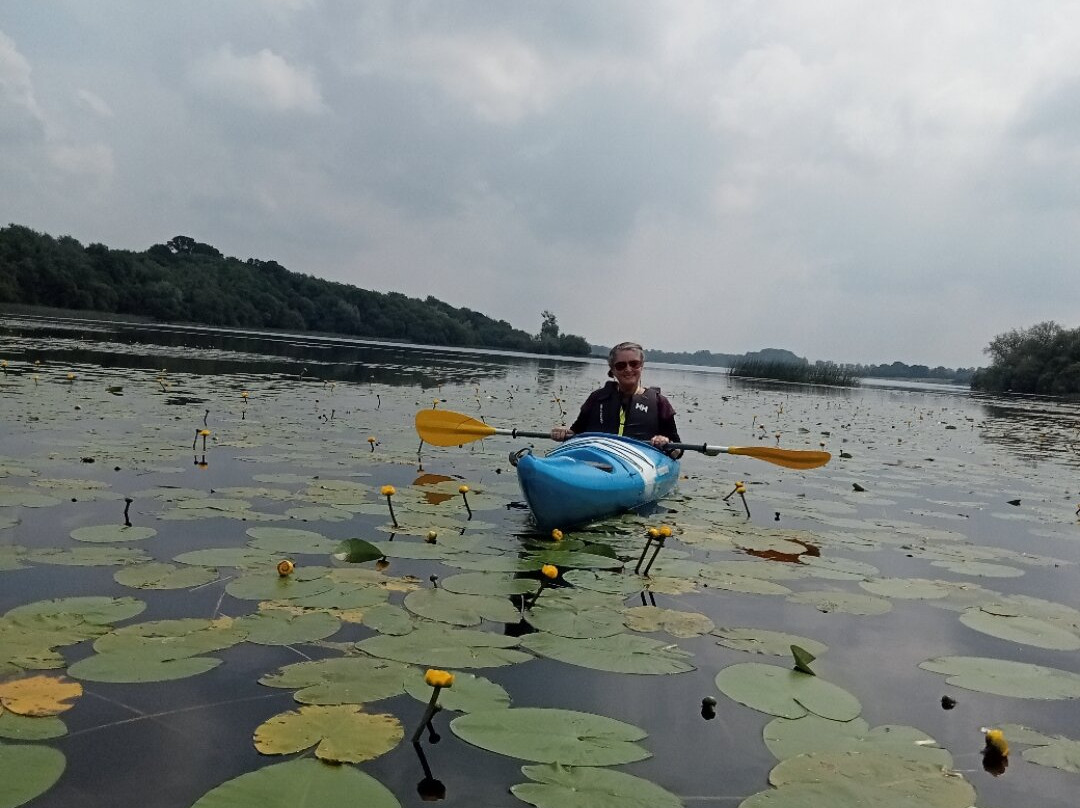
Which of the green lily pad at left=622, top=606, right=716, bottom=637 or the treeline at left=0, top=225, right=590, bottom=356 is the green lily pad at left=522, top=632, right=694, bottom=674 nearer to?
the green lily pad at left=622, top=606, right=716, bottom=637

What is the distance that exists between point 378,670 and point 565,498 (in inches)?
97.4

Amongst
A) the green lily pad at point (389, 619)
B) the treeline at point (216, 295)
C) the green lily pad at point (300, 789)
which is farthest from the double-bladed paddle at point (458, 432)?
the treeline at point (216, 295)

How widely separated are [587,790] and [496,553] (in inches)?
92.1

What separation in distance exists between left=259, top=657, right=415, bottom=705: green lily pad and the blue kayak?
2212 mm

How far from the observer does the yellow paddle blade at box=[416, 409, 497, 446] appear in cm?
670

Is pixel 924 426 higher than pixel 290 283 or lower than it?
lower

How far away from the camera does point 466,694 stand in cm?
226

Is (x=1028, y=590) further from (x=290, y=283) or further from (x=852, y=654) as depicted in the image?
(x=290, y=283)

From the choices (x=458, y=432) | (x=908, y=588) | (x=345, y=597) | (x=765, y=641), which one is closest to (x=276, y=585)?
(x=345, y=597)

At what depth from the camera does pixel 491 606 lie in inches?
122

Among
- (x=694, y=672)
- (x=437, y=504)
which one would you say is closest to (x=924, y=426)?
(x=437, y=504)

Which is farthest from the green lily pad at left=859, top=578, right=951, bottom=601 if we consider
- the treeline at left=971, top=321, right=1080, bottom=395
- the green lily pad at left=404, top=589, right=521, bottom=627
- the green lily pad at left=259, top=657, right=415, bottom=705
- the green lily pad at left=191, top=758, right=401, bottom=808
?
the treeline at left=971, top=321, right=1080, bottom=395

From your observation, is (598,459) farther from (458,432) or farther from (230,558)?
(230,558)

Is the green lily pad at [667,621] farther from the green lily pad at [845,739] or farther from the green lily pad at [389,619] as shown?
the green lily pad at [389,619]
